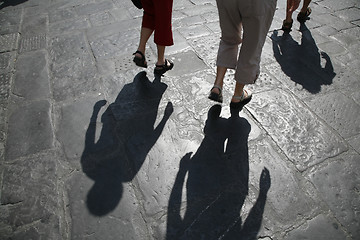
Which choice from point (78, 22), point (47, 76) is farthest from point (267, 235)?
point (78, 22)

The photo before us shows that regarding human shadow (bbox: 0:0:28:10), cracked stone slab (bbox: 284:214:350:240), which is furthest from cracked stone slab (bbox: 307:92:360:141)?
human shadow (bbox: 0:0:28:10)

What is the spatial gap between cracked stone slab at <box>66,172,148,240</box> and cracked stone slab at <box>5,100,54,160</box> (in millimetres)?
544

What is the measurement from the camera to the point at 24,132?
7.23 ft

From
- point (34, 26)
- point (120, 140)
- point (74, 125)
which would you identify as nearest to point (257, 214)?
point (120, 140)

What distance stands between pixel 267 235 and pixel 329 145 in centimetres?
102

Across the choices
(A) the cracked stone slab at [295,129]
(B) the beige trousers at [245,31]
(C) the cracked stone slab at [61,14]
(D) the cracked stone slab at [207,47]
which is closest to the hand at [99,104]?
(B) the beige trousers at [245,31]

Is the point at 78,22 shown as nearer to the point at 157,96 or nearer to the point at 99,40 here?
the point at 99,40

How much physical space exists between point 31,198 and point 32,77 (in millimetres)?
1648

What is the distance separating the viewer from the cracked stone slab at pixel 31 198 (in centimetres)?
158

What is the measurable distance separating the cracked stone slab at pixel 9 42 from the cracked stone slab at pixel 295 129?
3284 mm

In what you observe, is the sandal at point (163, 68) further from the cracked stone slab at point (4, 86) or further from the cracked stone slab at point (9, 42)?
the cracked stone slab at point (9, 42)

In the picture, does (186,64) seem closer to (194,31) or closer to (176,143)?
(194,31)

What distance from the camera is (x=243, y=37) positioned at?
6.42 ft

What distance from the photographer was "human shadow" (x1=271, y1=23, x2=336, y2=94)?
2.71 metres
